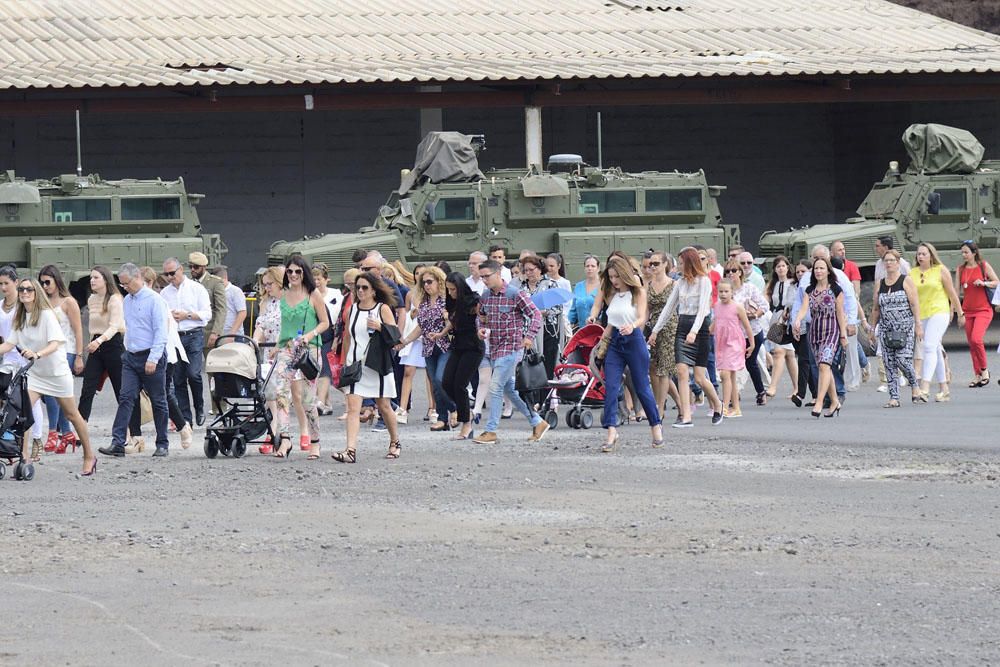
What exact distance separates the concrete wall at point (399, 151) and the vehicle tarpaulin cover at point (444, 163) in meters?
8.51

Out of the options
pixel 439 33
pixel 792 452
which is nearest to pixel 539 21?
pixel 439 33

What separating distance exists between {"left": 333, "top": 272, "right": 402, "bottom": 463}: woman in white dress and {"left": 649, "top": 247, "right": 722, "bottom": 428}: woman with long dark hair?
2.74m

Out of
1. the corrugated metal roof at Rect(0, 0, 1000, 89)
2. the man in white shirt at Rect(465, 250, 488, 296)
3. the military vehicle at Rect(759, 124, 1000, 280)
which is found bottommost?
the man in white shirt at Rect(465, 250, 488, 296)

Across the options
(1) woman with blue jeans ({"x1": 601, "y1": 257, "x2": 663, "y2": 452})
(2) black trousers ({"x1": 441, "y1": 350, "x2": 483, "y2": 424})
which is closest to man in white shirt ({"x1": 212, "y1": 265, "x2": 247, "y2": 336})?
(2) black trousers ({"x1": 441, "y1": 350, "x2": 483, "y2": 424})

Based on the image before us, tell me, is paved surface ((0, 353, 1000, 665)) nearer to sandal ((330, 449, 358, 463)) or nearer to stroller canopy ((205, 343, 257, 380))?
sandal ((330, 449, 358, 463))

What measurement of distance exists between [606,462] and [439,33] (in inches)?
838

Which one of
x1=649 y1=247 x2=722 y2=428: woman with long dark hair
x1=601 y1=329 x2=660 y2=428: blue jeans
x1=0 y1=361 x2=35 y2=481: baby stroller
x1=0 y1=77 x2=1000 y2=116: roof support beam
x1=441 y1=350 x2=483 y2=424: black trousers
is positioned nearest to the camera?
x1=0 y1=361 x2=35 y2=481: baby stroller

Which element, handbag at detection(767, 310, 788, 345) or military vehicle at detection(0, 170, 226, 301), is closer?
handbag at detection(767, 310, 788, 345)

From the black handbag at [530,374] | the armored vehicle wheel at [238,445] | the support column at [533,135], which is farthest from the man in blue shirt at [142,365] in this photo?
the support column at [533,135]

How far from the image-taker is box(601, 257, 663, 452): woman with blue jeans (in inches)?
512

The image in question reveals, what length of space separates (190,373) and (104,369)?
5.93ft

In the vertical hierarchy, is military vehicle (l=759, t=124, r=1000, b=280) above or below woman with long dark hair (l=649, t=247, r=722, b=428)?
above

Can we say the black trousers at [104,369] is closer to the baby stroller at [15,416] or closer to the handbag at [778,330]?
the baby stroller at [15,416]

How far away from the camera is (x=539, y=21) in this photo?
109 feet
